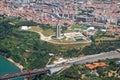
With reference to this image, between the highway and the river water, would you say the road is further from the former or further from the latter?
the river water

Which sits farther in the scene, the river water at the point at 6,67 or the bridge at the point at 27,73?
the river water at the point at 6,67

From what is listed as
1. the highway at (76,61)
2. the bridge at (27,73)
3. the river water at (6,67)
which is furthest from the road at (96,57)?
the river water at (6,67)

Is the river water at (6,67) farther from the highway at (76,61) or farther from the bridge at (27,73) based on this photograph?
the highway at (76,61)

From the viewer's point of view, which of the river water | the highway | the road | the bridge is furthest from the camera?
the road

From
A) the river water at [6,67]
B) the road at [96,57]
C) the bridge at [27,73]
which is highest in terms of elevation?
the bridge at [27,73]

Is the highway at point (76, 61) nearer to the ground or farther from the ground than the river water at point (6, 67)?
farther from the ground

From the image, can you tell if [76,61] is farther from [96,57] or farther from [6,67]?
[6,67]

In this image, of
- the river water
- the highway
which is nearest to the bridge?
the highway

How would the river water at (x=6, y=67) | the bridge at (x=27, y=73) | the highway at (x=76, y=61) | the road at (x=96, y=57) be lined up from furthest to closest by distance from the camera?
the road at (x=96, y=57)
the river water at (x=6, y=67)
the highway at (x=76, y=61)
the bridge at (x=27, y=73)

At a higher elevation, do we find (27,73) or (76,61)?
(27,73)

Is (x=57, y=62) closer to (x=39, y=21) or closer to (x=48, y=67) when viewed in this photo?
(x=48, y=67)

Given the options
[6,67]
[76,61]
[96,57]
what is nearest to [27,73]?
[6,67]

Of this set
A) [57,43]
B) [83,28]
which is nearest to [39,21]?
[83,28]
